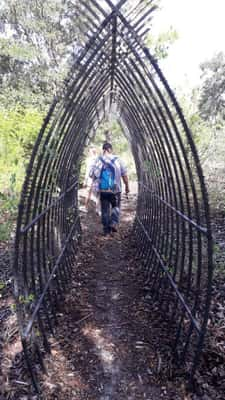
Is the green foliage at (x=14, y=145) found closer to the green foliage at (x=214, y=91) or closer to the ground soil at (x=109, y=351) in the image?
the ground soil at (x=109, y=351)

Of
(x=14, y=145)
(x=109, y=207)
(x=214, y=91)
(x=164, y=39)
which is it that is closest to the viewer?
(x=14, y=145)

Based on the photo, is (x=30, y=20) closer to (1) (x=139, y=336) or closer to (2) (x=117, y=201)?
(2) (x=117, y=201)

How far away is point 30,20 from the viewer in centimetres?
1650

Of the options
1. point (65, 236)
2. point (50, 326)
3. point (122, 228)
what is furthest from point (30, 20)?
point (50, 326)

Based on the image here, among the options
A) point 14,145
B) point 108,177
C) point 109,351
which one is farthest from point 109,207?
point 109,351

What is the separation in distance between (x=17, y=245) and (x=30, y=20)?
54.8 feet

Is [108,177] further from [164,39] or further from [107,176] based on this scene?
[164,39]

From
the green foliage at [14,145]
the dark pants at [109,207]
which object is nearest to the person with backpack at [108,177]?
the dark pants at [109,207]

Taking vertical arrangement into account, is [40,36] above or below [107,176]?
above

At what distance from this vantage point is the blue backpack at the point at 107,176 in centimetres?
615

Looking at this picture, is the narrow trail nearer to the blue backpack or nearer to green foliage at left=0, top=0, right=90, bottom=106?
the blue backpack

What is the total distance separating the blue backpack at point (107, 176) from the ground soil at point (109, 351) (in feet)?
6.02

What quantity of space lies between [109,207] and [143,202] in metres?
0.72

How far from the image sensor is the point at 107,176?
6.18 metres
